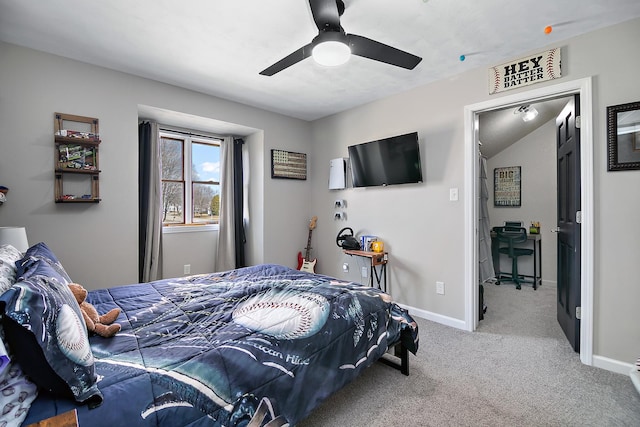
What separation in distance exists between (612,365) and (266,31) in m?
3.57

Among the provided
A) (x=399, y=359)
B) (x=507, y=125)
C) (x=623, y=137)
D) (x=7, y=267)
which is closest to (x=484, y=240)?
(x=507, y=125)

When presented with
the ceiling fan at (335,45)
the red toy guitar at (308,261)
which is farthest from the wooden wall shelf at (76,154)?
the red toy guitar at (308,261)

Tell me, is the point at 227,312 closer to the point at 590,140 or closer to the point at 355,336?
the point at 355,336

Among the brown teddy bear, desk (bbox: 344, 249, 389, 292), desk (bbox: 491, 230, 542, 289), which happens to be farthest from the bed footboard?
desk (bbox: 491, 230, 542, 289)

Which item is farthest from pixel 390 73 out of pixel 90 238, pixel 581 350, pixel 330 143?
pixel 90 238

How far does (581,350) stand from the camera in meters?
2.27

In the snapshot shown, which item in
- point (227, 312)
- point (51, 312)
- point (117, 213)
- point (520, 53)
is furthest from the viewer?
point (117, 213)

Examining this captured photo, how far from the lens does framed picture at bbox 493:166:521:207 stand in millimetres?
4957

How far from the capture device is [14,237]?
1931 millimetres

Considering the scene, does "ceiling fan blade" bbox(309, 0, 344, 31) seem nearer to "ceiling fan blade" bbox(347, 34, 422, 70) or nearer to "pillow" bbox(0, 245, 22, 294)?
"ceiling fan blade" bbox(347, 34, 422, 70)

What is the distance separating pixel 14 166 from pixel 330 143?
3.27m

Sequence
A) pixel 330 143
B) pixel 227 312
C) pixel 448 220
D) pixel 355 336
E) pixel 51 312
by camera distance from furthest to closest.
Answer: pixel 330 143, pixel 448 220, pixel 355 336, pixel 227 312, pixel 51 312

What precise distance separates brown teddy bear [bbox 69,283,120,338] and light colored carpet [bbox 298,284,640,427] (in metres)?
1.13

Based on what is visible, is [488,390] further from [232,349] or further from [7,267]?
[7,267]
